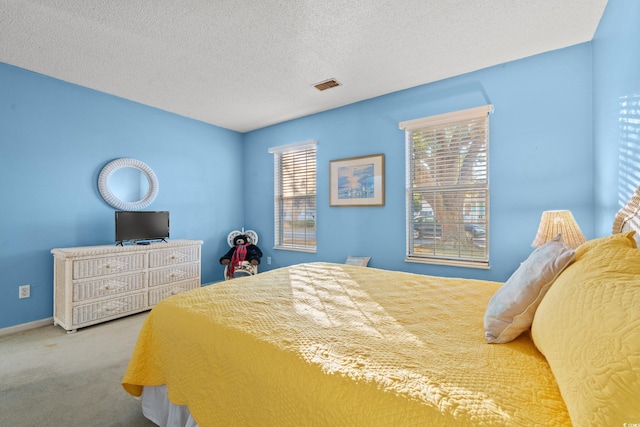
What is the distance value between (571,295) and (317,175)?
359cm

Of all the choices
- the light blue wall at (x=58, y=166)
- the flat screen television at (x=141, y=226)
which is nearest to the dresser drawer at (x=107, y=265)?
the flat screen television at (x=141, y=226)

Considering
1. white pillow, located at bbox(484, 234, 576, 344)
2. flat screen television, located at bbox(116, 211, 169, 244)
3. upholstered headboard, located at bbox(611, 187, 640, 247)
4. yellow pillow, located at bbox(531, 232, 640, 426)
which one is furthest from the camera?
flat screen television, located at bbox(116, 211, 169, 244)

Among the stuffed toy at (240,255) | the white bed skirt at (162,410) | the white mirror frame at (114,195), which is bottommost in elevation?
the white bed skirt at (162,410)

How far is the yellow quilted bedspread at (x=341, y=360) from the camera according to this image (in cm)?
79

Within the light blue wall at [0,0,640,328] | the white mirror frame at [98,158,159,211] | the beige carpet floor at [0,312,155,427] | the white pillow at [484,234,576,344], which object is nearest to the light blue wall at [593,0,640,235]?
the light blue wall at [0,0,640,328]

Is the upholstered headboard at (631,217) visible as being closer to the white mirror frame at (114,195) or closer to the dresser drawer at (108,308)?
the dresser drawer at (108,308)

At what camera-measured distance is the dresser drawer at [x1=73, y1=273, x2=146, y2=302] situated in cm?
290

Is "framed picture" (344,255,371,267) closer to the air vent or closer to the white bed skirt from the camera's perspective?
the air vent

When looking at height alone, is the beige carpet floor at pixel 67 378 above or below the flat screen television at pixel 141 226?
below

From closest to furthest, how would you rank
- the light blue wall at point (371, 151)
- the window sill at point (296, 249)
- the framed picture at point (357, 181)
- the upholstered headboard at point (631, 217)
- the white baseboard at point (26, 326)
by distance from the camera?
the upholstered headboard at point (631, 217) < the light blue wall at point (371, 151) < the white baseboard at point (26, 326) < the framed picture at point (357, 181) < the window sill at point (296, 249)

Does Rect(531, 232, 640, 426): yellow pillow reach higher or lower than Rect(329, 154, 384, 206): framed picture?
lower

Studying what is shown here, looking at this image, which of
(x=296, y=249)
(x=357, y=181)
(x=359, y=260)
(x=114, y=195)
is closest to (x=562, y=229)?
(x=359, y=260)

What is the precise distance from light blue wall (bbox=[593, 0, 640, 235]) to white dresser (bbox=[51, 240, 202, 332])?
4.18m

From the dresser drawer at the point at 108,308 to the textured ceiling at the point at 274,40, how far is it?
238 centimetres
